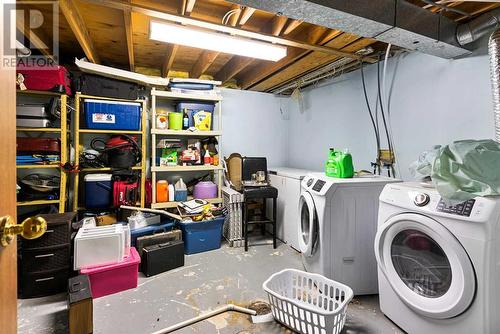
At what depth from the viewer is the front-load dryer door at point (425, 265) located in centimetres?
124

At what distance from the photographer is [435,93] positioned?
6.96 feet

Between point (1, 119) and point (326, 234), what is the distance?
6.59ft

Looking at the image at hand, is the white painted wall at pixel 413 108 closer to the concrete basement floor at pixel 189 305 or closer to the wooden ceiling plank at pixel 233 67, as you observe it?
the wooden ceiling plank at pixel 233 67

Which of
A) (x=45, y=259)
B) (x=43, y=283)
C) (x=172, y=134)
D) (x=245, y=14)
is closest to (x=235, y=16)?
(x=245, y=14)

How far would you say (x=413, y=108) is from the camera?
7.52ft

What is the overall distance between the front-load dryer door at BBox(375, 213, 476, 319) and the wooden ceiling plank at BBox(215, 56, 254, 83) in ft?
7.35

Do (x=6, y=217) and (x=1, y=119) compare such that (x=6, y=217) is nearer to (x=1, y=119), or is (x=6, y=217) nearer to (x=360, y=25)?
(x=1, y=119)

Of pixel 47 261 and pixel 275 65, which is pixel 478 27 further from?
pixel 47 261

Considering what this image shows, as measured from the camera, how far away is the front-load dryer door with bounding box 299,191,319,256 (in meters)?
2.09

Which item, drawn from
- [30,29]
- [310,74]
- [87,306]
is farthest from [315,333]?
[30,29]

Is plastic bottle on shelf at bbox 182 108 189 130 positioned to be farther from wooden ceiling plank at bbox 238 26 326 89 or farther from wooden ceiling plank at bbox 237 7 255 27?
wooden ceiling plank at bbox 237 7 255 27

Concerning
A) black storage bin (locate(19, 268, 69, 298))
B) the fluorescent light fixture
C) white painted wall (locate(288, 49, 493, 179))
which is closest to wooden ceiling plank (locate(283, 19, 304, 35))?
the fluorescent light fixture

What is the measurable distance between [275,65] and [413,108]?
1.55 m

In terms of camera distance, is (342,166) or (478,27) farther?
(342,166)
